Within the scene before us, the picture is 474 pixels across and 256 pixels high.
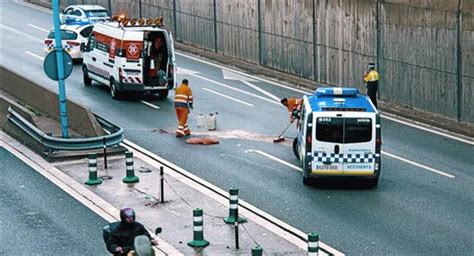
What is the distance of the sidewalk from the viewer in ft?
65.0

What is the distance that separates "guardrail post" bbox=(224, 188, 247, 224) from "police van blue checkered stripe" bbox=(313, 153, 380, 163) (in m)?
3.30

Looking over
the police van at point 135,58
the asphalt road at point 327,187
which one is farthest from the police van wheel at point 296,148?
the police van at point 135,58

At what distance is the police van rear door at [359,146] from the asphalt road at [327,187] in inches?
21.4

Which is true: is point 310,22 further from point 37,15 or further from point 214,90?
point 37,15

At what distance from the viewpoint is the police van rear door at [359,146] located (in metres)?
24.1

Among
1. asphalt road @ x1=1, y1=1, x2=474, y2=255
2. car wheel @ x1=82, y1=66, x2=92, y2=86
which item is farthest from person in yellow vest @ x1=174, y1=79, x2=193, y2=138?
car wheel @ x1=82, y1=66, x2=92, y2=86

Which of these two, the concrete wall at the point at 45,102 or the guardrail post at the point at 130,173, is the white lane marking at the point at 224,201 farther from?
the concrete wall at the point at 45,102

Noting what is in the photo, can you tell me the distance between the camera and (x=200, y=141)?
96.1 ft

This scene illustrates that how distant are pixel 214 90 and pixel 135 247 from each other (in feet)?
78.9

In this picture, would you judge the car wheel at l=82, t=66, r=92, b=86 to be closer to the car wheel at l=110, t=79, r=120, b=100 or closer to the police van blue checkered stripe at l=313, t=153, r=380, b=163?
the car wheel at l=110, t=79, r=120, b=100

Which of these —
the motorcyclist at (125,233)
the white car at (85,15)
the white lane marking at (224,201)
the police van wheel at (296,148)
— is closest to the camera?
the motorcyclist at (125,233)

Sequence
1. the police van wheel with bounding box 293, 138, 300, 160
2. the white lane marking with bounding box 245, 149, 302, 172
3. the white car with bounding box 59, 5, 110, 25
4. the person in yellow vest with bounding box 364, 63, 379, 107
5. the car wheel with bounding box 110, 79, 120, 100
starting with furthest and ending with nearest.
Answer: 1. the white car with bounding box 59, 5, 110, 25
2. the car wheel with bounding box 110, 79, 120, 100
3. the person in yellow vest with bounding box 364, 63, 379, 107
4. the police van wheel with bounding box 293, 138, 300, 160
5. the white lane marking with bounding box 245, 149, 302, 172

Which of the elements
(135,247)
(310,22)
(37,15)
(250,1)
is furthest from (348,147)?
(37,15)

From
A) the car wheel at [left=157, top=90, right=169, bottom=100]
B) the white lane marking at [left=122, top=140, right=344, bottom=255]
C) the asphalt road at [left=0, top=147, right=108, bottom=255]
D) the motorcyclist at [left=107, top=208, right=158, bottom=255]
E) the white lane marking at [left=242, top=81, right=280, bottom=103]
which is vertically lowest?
the white lane marking at [left=242, top=81, right=280, bottom=103]
